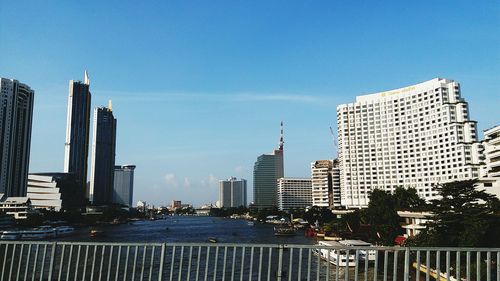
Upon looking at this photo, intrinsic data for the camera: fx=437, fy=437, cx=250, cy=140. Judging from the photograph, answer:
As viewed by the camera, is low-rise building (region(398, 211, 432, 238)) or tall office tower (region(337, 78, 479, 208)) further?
tall office tower (region(337, 78, 479, 208))

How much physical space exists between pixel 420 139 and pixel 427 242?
98.7 meters

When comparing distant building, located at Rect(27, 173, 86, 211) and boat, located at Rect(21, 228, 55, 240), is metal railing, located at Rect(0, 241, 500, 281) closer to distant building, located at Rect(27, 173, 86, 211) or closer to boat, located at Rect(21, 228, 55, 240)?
boat, located at Rect(21, 228, 55, 240)

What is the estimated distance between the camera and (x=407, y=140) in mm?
129375

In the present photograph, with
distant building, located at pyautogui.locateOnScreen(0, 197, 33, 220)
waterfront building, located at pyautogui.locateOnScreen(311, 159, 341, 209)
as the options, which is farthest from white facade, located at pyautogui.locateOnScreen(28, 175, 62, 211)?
waterfront building, located at pyautogui.locateOnScreen(311, 159, 341, 209)

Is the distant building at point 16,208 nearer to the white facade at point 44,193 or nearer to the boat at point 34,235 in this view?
the white facade at point 44,193

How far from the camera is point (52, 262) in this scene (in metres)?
9.55

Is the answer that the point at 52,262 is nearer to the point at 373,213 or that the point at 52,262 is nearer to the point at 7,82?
the point at 373,213

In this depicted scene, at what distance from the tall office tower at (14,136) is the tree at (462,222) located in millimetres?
144857

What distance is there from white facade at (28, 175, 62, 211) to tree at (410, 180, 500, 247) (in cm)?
15370

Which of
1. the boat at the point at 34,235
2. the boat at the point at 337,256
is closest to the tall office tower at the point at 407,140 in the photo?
the boat at the point at 337,256

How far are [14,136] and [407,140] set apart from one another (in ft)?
423

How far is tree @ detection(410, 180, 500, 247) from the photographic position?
102 ft

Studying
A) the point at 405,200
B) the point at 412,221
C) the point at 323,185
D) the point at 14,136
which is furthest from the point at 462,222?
the point at 14,136

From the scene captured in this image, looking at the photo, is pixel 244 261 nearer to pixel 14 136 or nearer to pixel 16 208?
pixel 16 208
